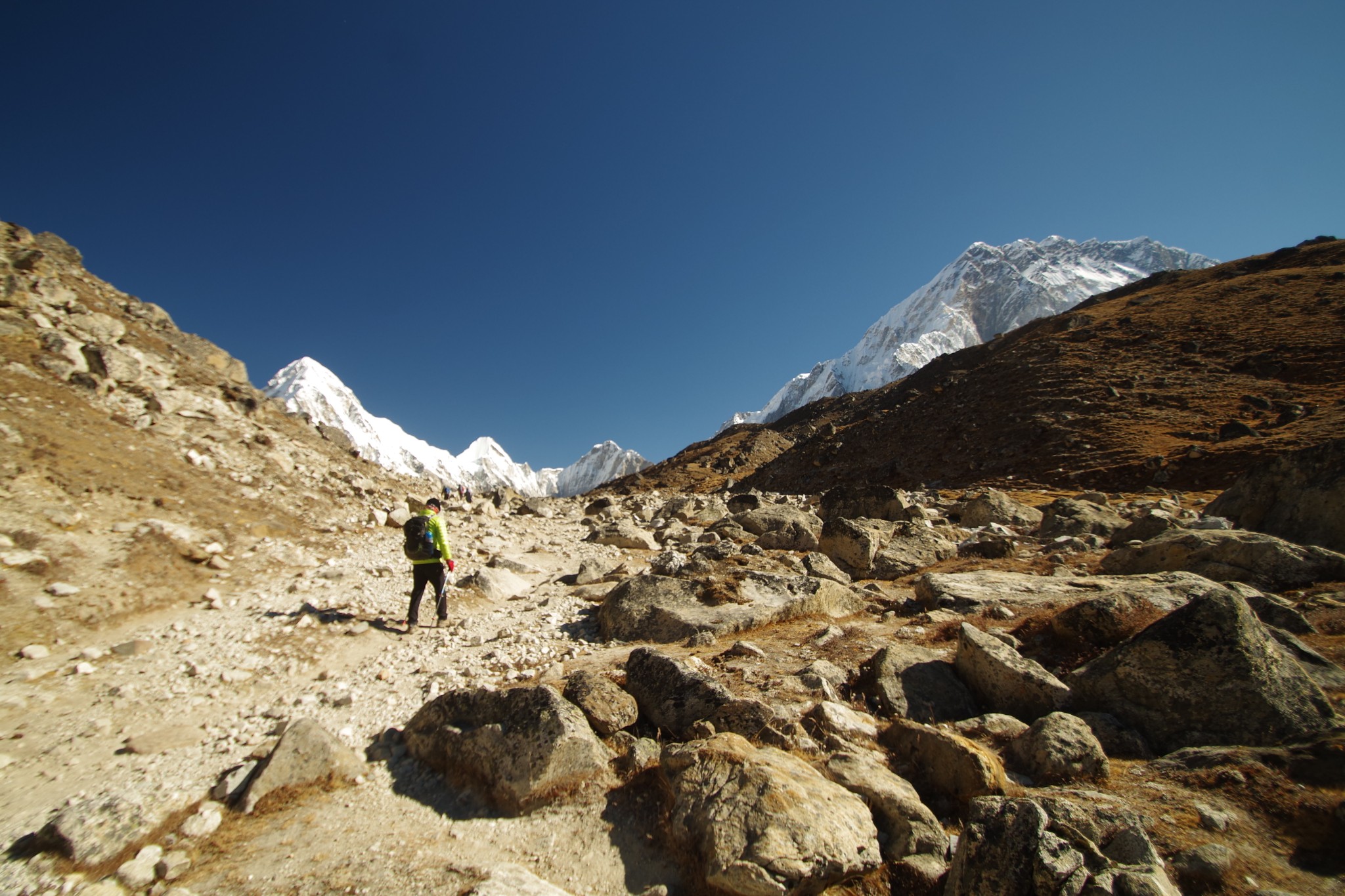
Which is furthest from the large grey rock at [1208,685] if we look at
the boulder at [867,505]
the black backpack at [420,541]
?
the boulder at [867,505]

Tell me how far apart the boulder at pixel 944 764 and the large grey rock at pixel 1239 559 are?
7.76 meters

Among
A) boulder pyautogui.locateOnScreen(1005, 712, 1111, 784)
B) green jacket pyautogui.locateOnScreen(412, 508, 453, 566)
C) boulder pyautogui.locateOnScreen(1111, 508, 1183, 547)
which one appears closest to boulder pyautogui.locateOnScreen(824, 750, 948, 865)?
boulder pyautogui.locateOnScreen(1005, 712, 1111, 784)

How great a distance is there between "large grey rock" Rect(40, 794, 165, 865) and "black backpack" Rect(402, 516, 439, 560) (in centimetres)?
553

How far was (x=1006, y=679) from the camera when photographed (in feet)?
19.7

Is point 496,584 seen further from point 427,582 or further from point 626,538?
point 626,538

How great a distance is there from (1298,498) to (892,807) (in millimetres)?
14644

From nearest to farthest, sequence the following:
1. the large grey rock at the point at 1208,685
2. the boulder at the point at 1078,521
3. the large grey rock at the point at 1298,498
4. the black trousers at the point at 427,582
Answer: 1. the large grey rock at the point at 1208,685
2. the black trousers at the point at 427,582
3. the large grey rock at the point at 1298,498
4. the boulder at the point at 1078,521

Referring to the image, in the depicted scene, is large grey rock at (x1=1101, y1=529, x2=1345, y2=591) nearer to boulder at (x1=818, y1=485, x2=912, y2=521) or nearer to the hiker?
boulder at (x1=818, y1=485, x2=912, y2=521)

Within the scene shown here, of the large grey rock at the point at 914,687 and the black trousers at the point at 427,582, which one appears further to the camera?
the black trousers at the point at 427,582

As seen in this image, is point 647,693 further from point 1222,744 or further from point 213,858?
point 1222,744

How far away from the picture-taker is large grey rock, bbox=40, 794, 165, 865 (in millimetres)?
4008

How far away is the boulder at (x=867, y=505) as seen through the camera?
2089cm

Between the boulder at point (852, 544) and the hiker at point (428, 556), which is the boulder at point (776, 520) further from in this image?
the hiker at point (428, 556)

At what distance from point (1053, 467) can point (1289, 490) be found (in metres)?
26.6
